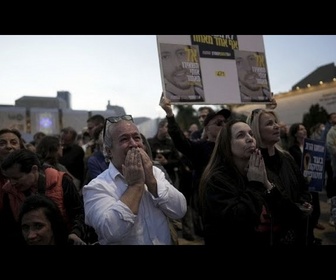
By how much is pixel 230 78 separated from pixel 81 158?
2440 mm

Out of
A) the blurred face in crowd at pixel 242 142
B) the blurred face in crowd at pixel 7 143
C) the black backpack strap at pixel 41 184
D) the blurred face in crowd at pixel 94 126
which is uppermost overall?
the blurred face in crowd at pixel 94 126

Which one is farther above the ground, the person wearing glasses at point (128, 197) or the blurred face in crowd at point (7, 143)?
the blurred face in crowd at point (7, 143)

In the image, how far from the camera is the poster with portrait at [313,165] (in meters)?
3.09

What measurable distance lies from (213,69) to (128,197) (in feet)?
5.47

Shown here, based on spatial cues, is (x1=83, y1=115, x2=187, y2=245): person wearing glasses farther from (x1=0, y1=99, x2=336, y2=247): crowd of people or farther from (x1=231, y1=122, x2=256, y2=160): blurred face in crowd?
(x1=231, y1=122, x2=256, y2=160): blurred face in crowd

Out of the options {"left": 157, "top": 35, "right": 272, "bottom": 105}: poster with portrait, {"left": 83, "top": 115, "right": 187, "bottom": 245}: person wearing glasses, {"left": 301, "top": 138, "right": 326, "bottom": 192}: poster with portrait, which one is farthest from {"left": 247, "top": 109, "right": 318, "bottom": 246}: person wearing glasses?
{"left": 83, "top": 115, "right": 187, "bottom": 245}: person wearing glasses

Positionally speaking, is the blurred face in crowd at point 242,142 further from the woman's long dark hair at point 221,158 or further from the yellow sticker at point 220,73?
the yellow sticker at point 220,73

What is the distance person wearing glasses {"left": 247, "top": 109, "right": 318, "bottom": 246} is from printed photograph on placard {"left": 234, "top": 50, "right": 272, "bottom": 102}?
56cm

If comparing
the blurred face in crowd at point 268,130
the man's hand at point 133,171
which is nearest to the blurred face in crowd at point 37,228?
the man's hand at point 133,171

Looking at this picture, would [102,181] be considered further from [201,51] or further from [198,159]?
[198,159]

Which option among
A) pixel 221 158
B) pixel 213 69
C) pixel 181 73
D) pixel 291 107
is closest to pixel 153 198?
pixel 221 158

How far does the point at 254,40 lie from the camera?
3.14m

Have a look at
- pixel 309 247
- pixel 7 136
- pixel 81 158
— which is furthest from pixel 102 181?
pixel 81 158

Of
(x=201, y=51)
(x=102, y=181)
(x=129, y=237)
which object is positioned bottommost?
(x=129, y=237)
